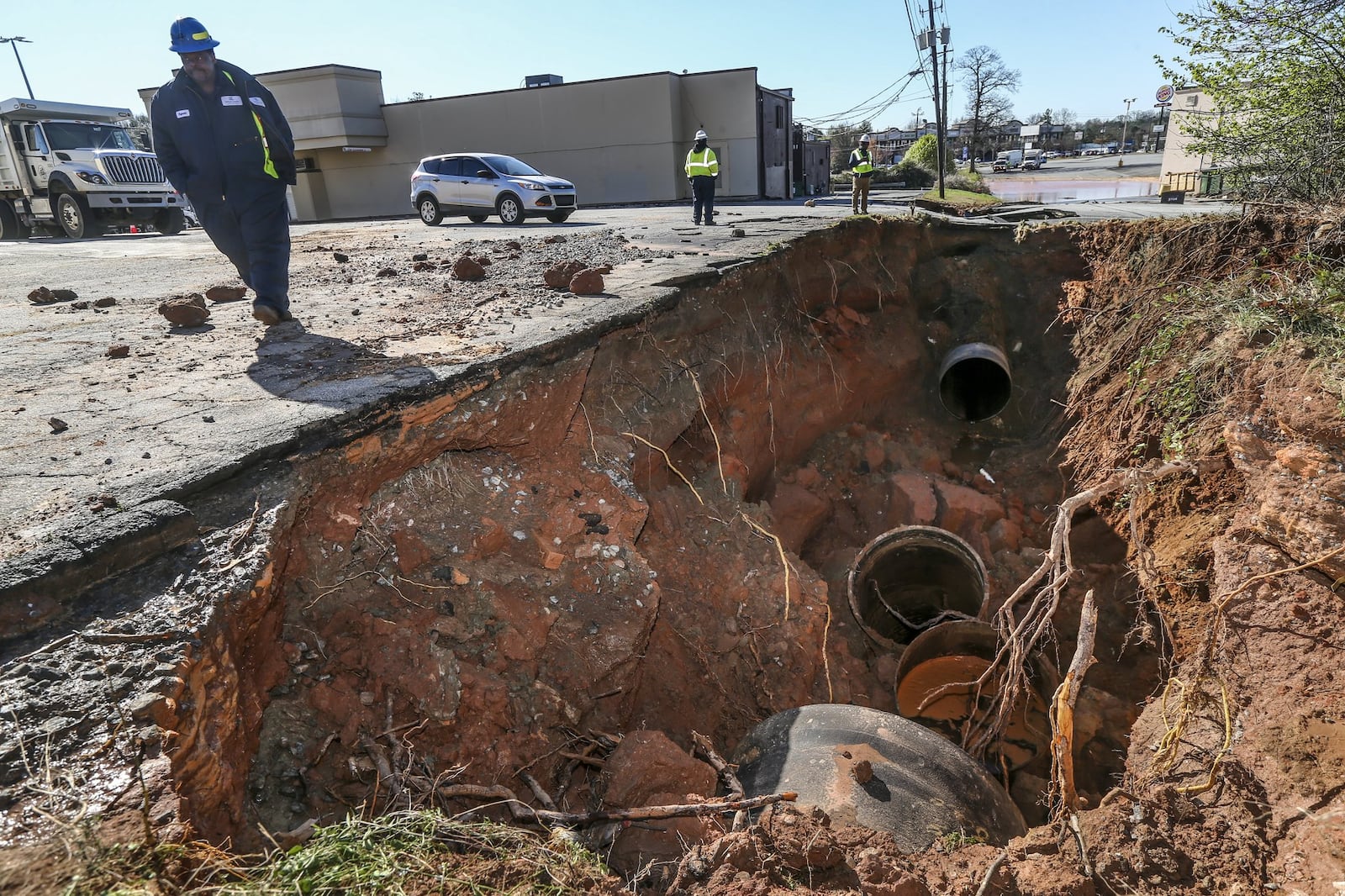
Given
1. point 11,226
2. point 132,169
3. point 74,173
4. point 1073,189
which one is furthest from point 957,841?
point 1073,189

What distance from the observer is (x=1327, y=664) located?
2807mm

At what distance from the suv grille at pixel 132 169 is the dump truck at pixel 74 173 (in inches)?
0.5

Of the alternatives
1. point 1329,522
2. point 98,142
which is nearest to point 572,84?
point 98,142

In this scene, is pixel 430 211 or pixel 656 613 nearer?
pixel 656 613

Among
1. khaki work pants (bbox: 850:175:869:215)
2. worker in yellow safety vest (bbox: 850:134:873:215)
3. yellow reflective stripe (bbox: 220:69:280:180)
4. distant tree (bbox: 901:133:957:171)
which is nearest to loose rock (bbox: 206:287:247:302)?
yellow reflective stripe (bbox: 220:69:280:180)

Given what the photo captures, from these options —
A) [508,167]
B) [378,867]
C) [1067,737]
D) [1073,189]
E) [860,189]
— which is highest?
[508,167]

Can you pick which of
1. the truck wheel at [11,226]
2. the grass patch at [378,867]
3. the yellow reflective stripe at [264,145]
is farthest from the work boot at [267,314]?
the truck wheel at [11,226]

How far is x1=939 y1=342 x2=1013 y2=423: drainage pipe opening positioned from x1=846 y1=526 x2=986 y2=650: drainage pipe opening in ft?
7.19

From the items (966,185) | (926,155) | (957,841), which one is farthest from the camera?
(926,155)

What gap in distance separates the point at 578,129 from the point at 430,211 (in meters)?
9.28

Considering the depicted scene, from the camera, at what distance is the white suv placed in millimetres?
13000

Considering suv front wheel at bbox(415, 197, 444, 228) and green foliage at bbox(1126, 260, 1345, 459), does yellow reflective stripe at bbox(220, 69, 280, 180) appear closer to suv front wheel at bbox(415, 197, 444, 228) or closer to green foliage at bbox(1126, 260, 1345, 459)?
green foliage at bbox(1126, 260, 1345, 459)

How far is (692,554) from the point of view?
4.21 m

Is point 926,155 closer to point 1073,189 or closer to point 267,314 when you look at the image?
point 1073,189
